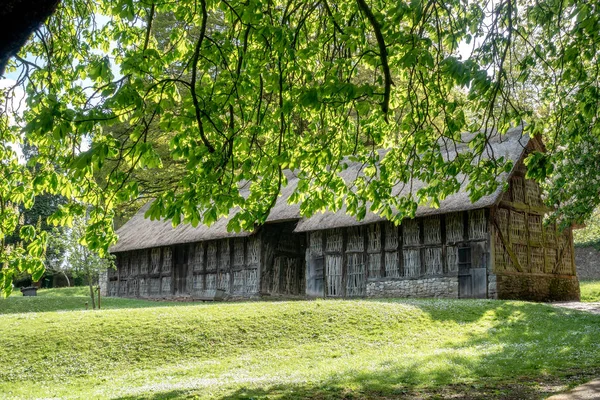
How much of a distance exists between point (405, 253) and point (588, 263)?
2562cm

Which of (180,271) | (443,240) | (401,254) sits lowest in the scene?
(180,271)

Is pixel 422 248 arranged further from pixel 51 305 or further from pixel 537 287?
pixel 51 305

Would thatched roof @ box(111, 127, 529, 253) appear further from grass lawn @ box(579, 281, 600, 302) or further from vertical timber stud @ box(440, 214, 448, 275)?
grass lawn @ box(579, 281, 600, 302)

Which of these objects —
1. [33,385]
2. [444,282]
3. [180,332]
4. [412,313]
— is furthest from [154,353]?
[444,282]

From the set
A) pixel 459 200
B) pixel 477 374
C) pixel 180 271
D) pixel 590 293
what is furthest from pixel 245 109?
pixel 590 293

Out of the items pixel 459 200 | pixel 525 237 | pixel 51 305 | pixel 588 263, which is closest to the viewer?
pixel 459 200

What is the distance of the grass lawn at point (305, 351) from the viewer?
969 centimetres

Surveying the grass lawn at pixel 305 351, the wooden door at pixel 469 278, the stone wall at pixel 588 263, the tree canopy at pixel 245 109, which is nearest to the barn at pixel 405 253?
the wooden door at pixel 469 278

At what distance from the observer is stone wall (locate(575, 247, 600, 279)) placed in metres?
42.4

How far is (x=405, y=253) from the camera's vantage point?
23.4 m

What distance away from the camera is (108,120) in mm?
6574

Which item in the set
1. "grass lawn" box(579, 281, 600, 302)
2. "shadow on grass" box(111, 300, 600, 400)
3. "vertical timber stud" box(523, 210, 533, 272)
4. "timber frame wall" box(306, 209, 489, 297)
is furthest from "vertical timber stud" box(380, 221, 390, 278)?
"grass lawn" box(579, 281, 600, 302)

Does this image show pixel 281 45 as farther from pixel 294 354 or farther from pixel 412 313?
pixel 412 313

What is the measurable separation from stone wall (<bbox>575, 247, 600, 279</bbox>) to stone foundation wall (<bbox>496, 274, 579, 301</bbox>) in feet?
63.4
